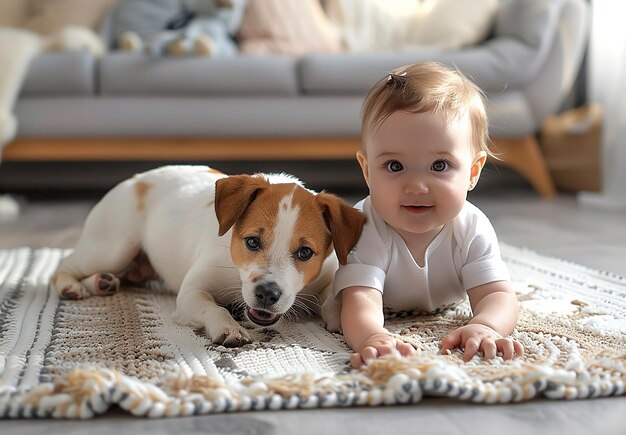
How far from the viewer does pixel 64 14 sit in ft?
14.3

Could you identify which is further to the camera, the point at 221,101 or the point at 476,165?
the point at 221,101

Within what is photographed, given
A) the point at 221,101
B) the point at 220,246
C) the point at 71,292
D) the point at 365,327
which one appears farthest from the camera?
the point at 221,101

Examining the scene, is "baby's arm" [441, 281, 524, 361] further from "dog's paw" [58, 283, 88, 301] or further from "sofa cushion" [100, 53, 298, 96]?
"sofa cushion" [100, 53, 298, 96]

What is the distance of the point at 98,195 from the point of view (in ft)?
13.9

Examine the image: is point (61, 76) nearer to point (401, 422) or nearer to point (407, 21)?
point (407, 21)

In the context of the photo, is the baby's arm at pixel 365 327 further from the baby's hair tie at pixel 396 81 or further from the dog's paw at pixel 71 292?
the dog's paw at pixel 71 292

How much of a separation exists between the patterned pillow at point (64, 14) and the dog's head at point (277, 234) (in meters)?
3.23

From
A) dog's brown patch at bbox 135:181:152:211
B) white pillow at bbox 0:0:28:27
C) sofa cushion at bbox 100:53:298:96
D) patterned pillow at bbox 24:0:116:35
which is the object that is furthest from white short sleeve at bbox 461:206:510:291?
white pillow at bbox 0:0:28:27

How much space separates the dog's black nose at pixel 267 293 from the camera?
1.34 metres

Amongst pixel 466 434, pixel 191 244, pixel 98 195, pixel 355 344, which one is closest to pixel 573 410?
pixel 466 434

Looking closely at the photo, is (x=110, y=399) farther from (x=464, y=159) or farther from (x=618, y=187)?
(x=618, y=187)

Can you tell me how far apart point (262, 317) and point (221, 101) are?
2.49m

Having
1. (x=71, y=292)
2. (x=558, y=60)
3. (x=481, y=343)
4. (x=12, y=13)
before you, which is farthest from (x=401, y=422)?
(x=12, y=13)

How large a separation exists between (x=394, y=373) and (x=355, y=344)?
0.23 meters
